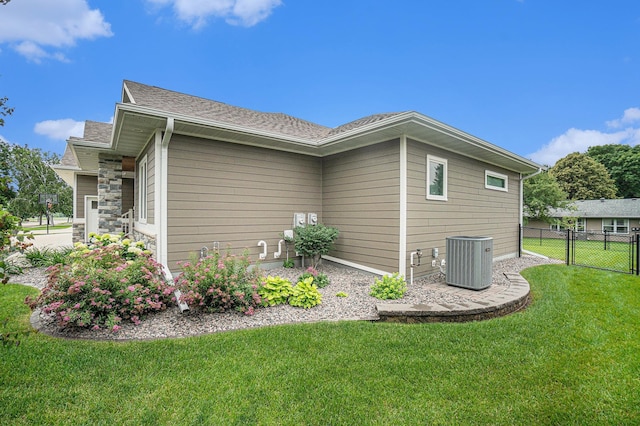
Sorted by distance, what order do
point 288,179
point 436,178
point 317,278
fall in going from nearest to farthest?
point 317,278, point 436,178, point 288,179

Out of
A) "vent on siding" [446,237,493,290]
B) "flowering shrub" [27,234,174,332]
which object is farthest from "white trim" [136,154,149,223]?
"vent on siding" [446,237,493,290]

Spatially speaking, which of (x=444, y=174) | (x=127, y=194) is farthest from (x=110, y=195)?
(x=444, y=174)

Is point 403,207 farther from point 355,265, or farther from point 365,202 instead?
point 355,265

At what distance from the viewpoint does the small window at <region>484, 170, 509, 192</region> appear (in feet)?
27.0

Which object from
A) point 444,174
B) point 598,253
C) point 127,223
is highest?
point 444,174

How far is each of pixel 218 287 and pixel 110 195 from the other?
6451 mm

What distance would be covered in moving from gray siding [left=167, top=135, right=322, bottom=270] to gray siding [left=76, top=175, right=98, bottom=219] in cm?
897

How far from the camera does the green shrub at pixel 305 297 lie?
4320 mm

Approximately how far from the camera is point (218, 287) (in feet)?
12.9

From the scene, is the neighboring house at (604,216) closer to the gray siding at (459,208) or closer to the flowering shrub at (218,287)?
the gray siding at (459,208)

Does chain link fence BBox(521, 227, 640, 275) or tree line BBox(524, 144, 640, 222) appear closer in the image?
chain link fence BBox(521, 227, 640, 275)

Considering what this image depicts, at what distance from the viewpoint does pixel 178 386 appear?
235 cm

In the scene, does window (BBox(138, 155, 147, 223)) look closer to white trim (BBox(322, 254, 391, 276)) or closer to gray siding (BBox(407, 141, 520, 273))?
white trim (BBox(322, 254, 391, 276))

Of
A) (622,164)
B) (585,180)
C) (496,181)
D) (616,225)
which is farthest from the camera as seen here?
(622,164)
